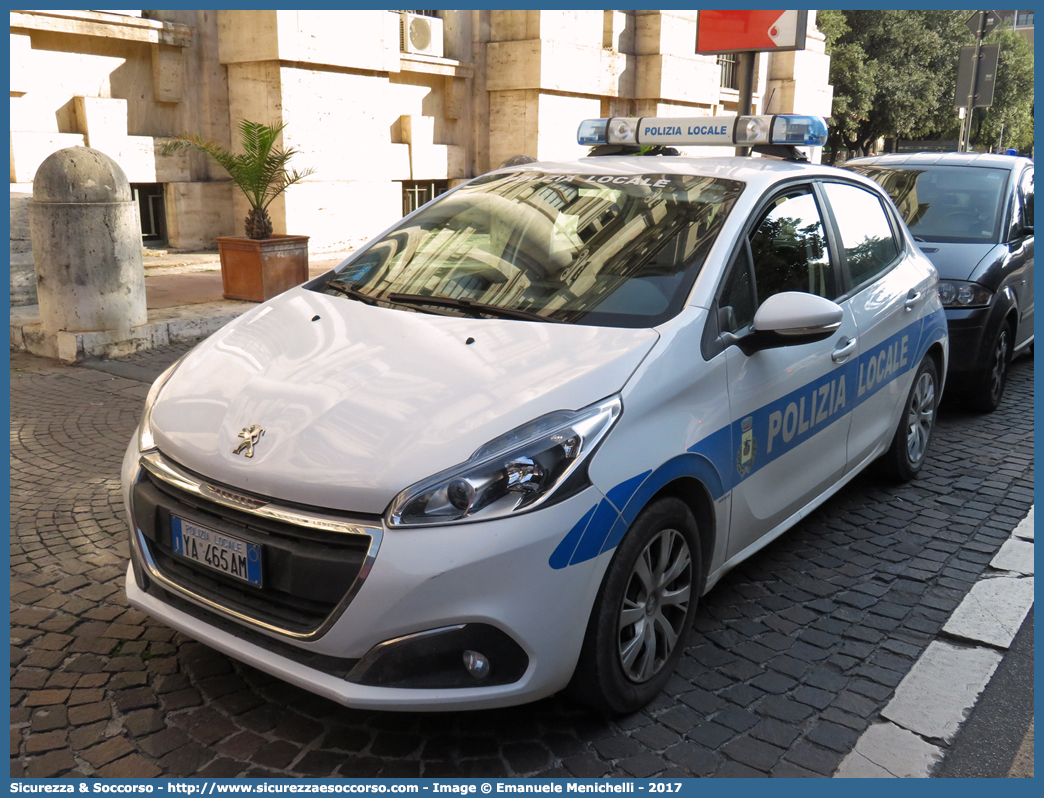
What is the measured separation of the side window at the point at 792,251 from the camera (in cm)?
367

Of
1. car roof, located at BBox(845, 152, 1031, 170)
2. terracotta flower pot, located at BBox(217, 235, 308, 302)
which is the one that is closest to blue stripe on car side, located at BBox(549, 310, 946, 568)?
car roof, located at BBox(845, 152, 1031, 170)

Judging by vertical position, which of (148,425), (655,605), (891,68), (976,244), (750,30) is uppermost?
(891,68)

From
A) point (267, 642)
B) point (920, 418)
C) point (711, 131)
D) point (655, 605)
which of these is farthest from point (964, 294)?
point (267, 642)

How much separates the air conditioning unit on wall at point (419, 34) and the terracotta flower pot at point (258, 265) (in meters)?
7.23

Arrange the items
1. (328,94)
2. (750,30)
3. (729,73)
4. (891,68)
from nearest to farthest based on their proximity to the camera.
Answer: (750,30) → (328,94) → (729,73) → (891,68)

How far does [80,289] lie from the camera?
744 centimetres

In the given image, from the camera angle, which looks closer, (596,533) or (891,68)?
(596,533)

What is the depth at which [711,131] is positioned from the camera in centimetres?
465

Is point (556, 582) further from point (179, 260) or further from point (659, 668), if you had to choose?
point (179, 260)

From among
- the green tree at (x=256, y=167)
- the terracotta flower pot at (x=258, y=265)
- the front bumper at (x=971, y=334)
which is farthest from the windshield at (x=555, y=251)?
the green tree at (x=256, y=167)

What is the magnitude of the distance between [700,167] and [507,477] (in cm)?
203

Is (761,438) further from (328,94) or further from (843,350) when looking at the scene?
(328,94)

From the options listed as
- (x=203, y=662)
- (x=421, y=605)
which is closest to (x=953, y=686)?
(x=421, y=605)

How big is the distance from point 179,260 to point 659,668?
409 inches
